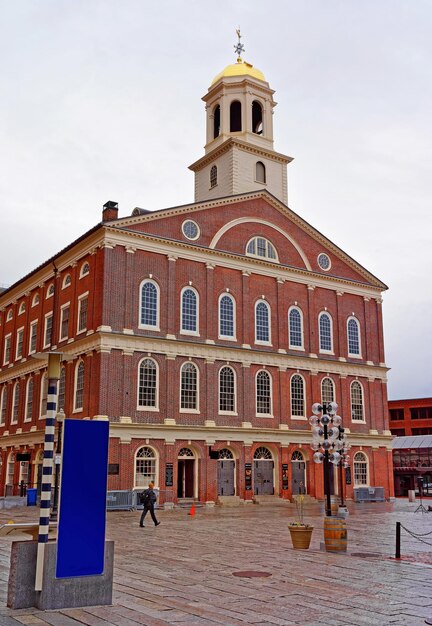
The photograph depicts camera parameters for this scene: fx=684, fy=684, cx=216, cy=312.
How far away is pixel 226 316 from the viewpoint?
43938 millimetres

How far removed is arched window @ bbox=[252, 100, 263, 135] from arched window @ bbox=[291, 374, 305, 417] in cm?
1960

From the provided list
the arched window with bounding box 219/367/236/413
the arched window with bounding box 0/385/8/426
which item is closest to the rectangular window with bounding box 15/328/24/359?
the arched window with bounding box 0/385/8/426

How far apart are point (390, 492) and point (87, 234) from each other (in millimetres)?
27985

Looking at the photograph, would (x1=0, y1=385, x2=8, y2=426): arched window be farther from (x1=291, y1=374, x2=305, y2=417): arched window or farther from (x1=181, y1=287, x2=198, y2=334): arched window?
(x1=291, y1=374, x2=305, y2=417): arched window

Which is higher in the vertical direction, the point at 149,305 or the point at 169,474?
the point at 149,305

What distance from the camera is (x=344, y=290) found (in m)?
50.7

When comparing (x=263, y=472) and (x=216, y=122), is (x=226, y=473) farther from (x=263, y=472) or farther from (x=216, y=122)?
(x=216, y=122)

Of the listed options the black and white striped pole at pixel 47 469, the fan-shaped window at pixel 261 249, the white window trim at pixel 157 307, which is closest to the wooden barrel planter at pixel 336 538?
the black and white striped pole at pixel 47 469

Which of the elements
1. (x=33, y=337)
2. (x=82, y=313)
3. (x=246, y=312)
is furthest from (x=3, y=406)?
(x=246, y=312)

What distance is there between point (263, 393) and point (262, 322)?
4.76m

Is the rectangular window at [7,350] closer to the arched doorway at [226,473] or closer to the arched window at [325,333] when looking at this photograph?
the arched doorway at [226,473]

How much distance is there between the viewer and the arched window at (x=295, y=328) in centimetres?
4703

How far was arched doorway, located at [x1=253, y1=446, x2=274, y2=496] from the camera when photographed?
43062 millimetres

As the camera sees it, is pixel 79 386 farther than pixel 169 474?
Yes
